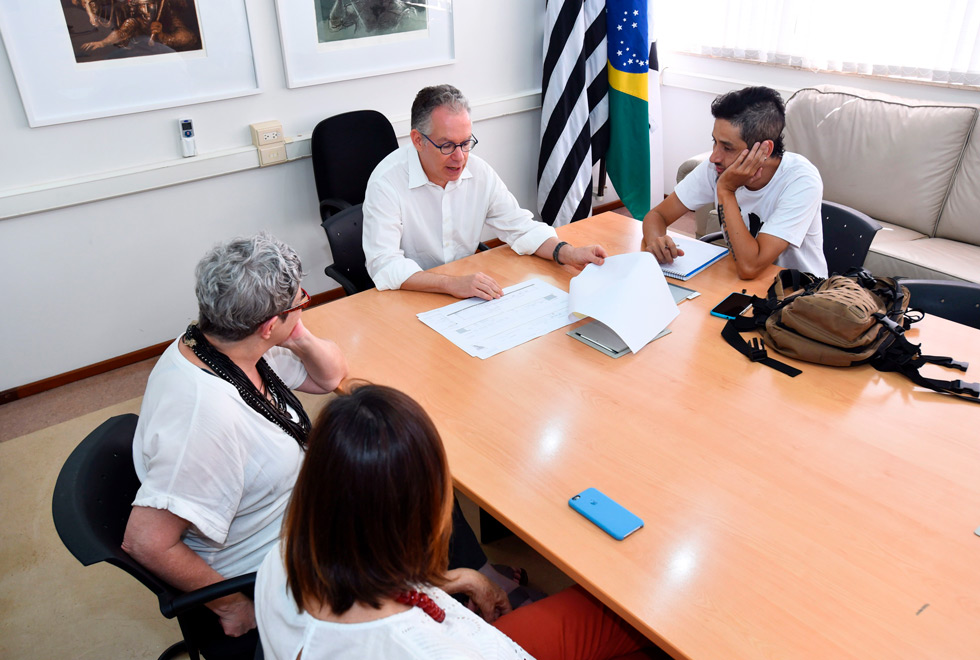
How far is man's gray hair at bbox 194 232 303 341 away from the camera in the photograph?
1.36 metres

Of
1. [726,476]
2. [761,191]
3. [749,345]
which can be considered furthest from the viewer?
[761,191]

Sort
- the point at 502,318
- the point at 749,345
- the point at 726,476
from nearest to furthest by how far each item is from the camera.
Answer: the point at 726,476
the point at 749,345
the point at 502,318

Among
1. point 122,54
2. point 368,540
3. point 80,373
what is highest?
point 122,54

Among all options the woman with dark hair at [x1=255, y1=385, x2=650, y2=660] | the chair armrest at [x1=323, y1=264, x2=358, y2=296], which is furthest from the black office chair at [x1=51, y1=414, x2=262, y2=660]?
the chair armrest at [x1=323, y1=264, x2=358, y2=296]

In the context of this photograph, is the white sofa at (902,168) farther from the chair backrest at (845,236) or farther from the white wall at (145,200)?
the chair backrest at (845,236)

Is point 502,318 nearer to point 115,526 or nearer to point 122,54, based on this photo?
point 115,526

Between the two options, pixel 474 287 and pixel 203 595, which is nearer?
pixel 203 595

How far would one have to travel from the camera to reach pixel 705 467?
1.44m

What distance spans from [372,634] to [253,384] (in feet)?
2.21

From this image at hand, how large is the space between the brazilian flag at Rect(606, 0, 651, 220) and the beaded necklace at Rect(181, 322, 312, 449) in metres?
3.22

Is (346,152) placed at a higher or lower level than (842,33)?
lower

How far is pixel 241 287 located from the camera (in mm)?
1356

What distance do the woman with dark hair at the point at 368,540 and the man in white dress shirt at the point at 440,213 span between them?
3.81ft

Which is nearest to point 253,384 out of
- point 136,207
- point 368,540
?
point 368,540
